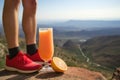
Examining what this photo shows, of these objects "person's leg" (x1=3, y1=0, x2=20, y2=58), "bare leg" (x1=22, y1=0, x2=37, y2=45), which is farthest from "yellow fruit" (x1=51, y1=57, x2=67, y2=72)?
"person's leg" (x1=3, y1=0, x2=20, y2=58)

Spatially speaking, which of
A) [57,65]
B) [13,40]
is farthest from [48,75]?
[13,40]

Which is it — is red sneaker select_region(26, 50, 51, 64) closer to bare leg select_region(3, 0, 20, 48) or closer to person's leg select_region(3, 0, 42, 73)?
person's leg select_region(3, 0, 42, 73)

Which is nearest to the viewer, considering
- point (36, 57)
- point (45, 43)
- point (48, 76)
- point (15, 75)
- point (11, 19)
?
point (11, 19)

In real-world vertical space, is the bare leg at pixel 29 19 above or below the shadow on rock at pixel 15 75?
above

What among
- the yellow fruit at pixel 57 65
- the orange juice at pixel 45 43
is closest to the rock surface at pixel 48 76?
the yellow fruit at pixel 57 65

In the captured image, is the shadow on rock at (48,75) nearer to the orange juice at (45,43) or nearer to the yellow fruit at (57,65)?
the yellow fruit at (57,65)

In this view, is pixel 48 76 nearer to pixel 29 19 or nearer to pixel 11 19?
pixel 29 19

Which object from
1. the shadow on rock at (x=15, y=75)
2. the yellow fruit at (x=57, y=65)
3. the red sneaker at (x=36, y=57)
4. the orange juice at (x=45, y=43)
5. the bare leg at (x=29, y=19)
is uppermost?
the bare leg at (x=29, y=19)
